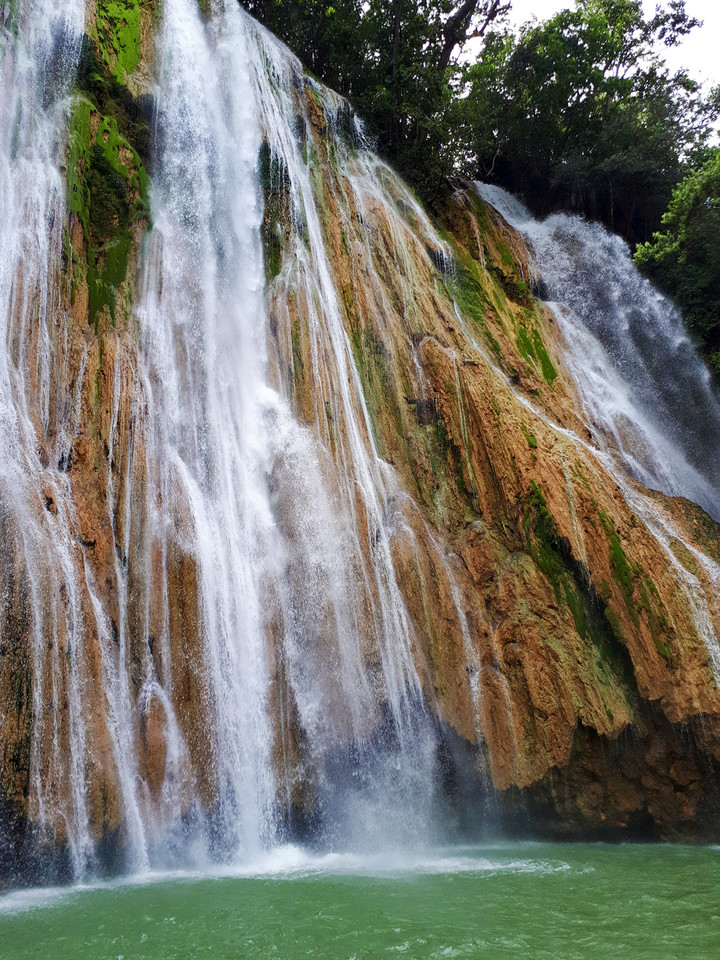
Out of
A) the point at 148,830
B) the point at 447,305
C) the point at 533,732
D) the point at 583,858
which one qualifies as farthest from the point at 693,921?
the point at 447,305

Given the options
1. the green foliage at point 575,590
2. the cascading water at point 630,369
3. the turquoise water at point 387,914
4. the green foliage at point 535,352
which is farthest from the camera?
the green foliage at point 535,352

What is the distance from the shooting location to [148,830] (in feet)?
27.9

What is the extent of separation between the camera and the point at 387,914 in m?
6.43

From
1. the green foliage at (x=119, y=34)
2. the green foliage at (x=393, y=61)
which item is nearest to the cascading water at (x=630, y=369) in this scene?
the green foliage at (x=393, y=61)

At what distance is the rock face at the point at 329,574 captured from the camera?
→ 866 centimetres

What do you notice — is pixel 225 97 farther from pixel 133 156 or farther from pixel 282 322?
pixel 282 322

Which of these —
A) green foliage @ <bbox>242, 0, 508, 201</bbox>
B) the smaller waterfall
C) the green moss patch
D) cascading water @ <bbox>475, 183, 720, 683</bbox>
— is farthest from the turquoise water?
green foliage @ <bbox>242, 0, 508, 201</bbox>

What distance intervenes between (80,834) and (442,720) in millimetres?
4873

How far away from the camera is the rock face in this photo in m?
8.66

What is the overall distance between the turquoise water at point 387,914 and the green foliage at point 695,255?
44.8ft

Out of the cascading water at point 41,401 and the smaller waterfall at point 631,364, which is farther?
the smaller waterfall at point 631,364

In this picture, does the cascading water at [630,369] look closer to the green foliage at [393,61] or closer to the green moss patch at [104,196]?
the green foliage at [393,61]

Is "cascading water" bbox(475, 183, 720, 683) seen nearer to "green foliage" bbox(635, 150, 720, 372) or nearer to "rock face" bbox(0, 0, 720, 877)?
"green foliage" bbox(635, 150, 720, 372)

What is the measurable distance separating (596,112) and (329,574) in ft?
63.7
